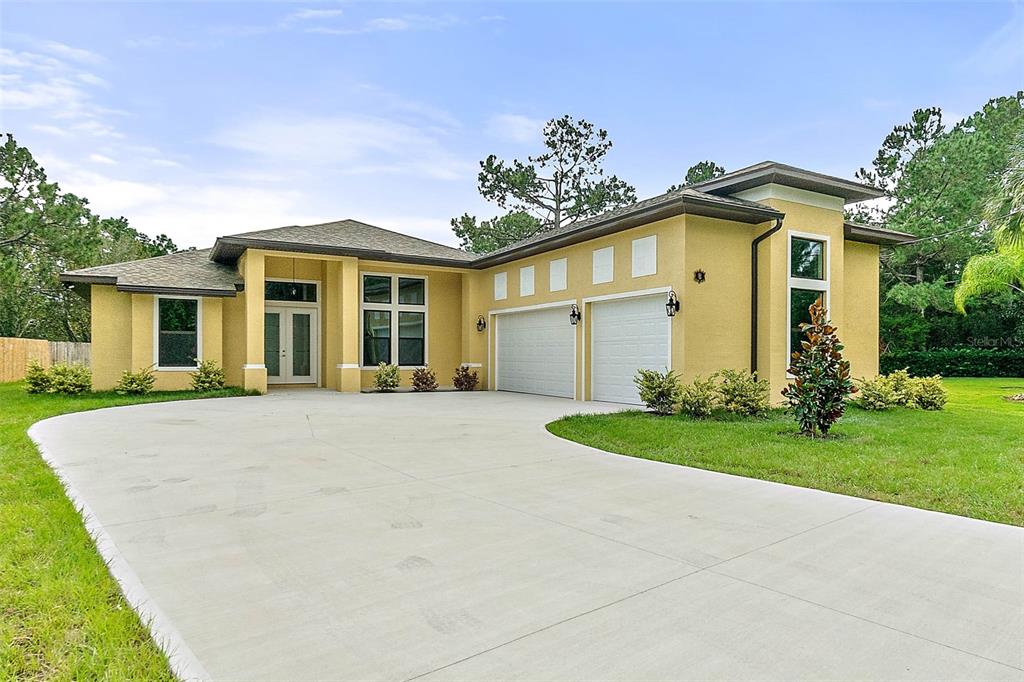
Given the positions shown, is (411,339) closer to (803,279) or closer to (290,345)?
(290,345)

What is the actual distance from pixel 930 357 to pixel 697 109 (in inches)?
505

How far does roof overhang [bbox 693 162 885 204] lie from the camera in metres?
10.9

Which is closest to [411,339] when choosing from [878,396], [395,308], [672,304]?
[395,308]

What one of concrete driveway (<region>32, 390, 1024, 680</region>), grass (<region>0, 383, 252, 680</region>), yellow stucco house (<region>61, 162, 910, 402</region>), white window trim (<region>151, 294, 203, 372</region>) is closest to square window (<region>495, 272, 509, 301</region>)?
yellow stucco house (<region>61, 162, 910, 402</region>)

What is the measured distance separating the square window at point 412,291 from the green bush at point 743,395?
9543mm

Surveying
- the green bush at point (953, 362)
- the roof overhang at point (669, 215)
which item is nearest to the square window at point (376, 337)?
the roof overhang at point (669, 215)

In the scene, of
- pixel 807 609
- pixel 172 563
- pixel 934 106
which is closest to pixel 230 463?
pixel 172 563

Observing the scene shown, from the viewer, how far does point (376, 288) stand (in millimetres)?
16375

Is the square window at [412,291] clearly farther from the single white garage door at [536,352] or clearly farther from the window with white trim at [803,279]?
the window with white trim at [803,279]

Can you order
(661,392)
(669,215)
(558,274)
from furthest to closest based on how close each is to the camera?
(558,274)
(669,215)
(661,392)

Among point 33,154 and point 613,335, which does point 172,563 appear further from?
point 33,154

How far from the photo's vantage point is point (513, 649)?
235 cm

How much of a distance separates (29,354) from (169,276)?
33.6ft

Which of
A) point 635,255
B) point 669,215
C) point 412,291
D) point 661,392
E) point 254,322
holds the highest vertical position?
point 669,215
